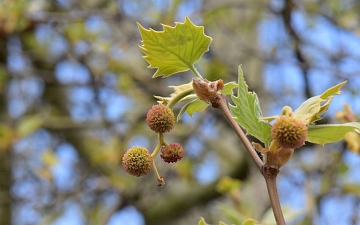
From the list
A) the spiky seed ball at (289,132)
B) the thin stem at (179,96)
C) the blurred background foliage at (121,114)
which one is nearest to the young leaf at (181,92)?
the thin stem at (179,96)

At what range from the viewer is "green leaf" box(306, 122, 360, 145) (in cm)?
68

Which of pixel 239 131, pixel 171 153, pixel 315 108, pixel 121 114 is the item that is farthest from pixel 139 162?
Result: pixel 121 114

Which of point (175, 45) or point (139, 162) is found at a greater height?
point (175, 45)

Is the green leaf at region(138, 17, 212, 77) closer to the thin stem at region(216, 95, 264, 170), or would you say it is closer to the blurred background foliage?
the thin stem at region(216, 95, 264, 170)

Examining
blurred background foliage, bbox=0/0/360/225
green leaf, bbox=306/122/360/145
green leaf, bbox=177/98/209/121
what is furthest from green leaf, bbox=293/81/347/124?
blurred background foliage, bbox=0/0/360/225

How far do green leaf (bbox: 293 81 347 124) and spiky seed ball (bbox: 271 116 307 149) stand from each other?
37 mm

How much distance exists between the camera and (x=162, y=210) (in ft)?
11.1

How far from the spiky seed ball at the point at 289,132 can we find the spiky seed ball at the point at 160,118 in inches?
6.4

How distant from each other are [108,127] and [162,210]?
773 millimetres

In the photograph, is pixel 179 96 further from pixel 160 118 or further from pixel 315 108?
pixel 315 108

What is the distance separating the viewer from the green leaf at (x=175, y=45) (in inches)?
28.8

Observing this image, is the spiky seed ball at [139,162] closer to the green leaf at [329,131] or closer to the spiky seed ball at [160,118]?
the spiky seed ball at [160,118]

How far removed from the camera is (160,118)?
0.70 meters

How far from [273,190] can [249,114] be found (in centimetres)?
14
